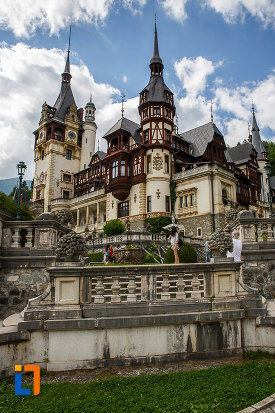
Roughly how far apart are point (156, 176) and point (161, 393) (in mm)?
36405

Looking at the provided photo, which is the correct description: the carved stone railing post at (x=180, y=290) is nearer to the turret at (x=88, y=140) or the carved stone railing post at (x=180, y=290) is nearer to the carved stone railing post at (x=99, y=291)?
the carved stone railing post at (x=99, y=291)

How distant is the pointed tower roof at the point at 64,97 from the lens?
210 ft

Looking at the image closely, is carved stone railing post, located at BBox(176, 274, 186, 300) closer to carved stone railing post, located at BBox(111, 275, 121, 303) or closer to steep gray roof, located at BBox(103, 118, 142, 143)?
carved stone railing post, located at BBox(111, 275, 121, 303)

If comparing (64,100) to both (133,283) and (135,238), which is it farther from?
(133,283)

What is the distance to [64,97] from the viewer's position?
66.8 meters

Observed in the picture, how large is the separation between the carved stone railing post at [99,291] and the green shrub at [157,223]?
3097 centimetres

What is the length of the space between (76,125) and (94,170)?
41.2ft

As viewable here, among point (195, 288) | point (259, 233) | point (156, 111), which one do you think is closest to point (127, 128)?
point (156, 111)

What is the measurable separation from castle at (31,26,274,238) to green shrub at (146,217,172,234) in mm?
941

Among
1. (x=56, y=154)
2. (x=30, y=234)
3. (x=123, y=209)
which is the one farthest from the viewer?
(x=56, y=154)

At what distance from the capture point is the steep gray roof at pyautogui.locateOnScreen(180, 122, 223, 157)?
150 ft

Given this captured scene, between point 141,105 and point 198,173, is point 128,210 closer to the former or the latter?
point 198,173

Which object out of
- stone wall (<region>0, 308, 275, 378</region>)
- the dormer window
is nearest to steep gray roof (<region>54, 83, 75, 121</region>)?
the dormer window

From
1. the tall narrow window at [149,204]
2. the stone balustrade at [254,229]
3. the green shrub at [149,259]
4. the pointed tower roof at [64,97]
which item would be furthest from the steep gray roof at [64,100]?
the stone balustrade at [254,229]
